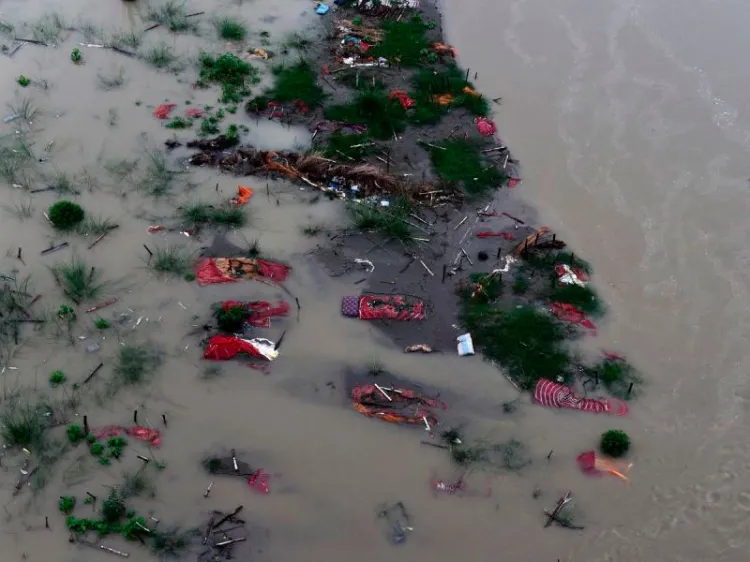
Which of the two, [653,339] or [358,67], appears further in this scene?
[358,67]

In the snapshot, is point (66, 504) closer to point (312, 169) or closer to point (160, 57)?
point (312, 169)

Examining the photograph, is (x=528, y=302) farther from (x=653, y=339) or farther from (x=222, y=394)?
(x=222, y=394)

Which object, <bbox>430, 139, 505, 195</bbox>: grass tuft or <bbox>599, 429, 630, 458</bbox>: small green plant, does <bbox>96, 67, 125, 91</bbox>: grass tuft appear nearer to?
<bbox>430, 139, 505, 195</bbox>: grass tuft

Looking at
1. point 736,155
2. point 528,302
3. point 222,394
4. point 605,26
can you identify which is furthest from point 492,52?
point 222,394

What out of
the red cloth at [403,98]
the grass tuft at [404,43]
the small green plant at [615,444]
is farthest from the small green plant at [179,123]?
the small green plant at [615,444]

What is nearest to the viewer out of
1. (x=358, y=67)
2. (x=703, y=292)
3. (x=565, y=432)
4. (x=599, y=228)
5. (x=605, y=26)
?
(x=565, y=432)

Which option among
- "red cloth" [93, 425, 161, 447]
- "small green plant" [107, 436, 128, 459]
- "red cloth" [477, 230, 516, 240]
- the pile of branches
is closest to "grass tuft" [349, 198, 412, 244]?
the pile of branches
